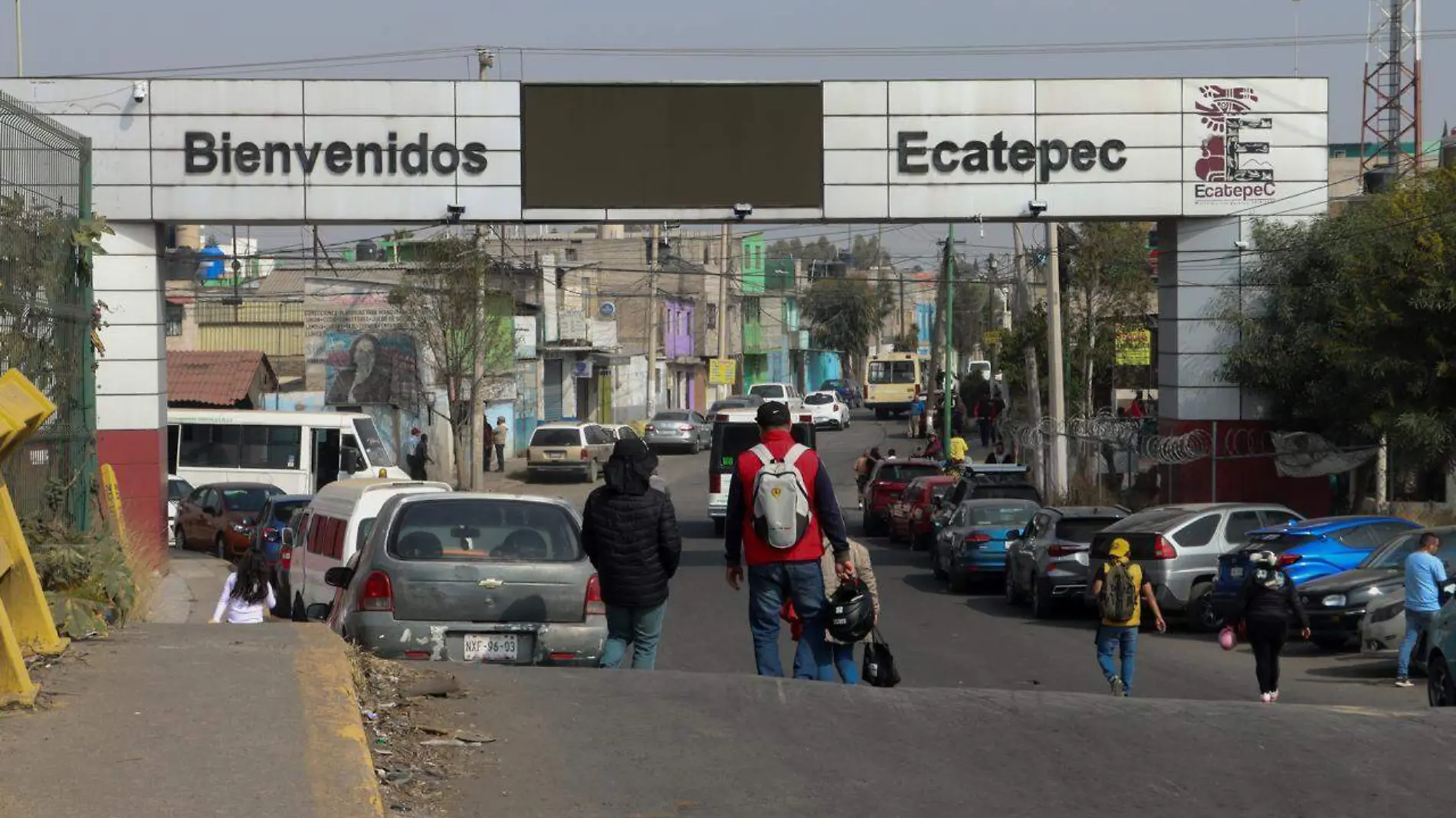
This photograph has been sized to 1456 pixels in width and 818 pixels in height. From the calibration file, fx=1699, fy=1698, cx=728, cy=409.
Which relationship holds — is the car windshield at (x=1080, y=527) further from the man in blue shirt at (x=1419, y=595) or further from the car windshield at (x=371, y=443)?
the car windshield at (x=371, y=443)

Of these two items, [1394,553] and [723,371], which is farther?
[723,371]

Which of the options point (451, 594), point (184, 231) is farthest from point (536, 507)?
point (184, 231)

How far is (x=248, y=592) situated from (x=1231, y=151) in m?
19.1

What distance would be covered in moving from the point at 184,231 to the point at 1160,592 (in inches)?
2927

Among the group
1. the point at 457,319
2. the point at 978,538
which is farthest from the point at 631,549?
the point at 457,319

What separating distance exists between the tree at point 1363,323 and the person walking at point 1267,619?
11.6m

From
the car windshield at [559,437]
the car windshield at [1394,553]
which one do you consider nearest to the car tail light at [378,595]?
the car windshield at [1394,553]

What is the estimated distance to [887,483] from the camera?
3781cm

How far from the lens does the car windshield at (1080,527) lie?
75.7 feet

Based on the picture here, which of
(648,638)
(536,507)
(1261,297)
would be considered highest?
(1261,297)

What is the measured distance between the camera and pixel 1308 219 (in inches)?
1096

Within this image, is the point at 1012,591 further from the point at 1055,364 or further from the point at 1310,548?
the point at 1055,364

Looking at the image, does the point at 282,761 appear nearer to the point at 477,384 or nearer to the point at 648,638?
the point at 648,638

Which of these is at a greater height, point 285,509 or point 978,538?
point 285,509
